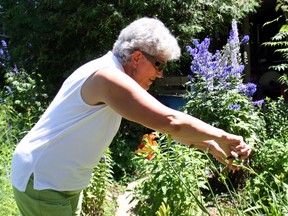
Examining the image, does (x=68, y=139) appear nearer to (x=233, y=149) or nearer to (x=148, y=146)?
(x=148, y=146)

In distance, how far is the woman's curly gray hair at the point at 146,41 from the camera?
191 centimetres

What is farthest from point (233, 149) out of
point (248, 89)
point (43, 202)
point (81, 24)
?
point (81, 24)

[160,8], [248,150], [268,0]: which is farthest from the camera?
[268,0]

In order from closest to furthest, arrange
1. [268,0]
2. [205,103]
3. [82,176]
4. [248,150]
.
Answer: [248,150] < [82,176] < [205,103] < [268,0]

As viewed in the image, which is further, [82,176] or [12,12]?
[12,12]

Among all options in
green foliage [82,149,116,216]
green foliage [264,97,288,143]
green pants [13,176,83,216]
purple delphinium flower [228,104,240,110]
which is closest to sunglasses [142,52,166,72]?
green pants [13,176,83,216]

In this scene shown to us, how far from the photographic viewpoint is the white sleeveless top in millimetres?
1875

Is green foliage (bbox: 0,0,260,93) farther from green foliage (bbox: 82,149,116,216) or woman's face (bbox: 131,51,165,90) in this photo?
woman's face (bbox: 131,51,165,90)

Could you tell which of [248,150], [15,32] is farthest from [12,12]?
[248,150]

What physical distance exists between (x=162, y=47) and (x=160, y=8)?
193 inches

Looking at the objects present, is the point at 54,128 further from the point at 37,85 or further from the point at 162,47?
the point at 37,85

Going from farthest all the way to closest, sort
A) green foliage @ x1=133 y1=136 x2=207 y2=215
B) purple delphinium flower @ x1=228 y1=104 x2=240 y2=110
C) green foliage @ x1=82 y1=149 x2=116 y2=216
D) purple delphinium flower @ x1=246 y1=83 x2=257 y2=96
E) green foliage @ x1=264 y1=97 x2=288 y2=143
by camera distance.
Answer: purple delphinium flower @ x1=246 y1=83 x2=257 y2=96, green foliage @ x1=264 y1=97 x2=288 y2=143, purple delphinium flower @ x1=228 y1=104 x2=240 y2=110, green foliage @ x1=82 y1=149 x2=116 y2=216, green foliage @ x1=133 y1=136 x2=207 y2=215

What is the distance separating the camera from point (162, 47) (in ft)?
6.31

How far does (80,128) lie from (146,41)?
0.48 meters
